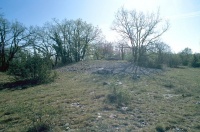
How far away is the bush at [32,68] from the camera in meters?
12.3

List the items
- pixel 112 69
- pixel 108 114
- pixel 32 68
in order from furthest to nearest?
pixel 112 69 < pixel 32 68 < pixel 108 114

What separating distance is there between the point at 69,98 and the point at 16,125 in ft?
9.68

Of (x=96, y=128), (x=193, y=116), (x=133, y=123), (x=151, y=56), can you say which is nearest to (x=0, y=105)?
(x=96, y=128)

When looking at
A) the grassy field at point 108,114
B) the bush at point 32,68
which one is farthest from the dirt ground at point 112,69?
the grassy field at point 108,114

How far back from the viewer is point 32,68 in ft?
41.2

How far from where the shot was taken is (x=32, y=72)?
12.8 m

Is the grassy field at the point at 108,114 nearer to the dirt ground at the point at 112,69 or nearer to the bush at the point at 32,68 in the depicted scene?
the bush at the point at 32,68

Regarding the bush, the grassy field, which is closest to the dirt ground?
the bush

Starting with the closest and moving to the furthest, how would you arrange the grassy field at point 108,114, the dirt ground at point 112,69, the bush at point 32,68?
the grassy field at point 108,114, the bush at point 32,68, the dirt ground at point 112,69

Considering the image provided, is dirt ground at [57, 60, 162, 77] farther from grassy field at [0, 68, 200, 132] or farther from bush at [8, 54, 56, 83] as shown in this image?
grassy field at [0, 68, 200, 132]

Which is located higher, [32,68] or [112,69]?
[32,68]

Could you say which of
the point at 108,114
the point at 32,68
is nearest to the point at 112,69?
the point at 32,68

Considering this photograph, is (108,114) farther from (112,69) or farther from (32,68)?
(112,69)

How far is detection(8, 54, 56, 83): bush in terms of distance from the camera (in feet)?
40.4
